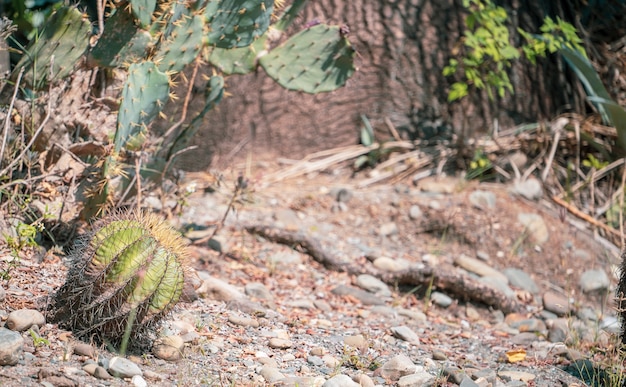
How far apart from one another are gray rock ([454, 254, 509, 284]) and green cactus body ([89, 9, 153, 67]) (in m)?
2.26

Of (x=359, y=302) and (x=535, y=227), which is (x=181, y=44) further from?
(x=535, y=227)

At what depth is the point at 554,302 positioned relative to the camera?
4.56 metres

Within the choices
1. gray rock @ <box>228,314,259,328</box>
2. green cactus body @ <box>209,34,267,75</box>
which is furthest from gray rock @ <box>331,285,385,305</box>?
green cactus body @ <box>209,34,267,75</box>

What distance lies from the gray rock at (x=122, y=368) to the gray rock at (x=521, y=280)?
267 centimetres

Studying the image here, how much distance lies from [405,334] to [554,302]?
1.31 meters

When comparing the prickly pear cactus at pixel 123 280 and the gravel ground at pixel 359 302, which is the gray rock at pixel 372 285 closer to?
the gravel ground at pixel 359 302

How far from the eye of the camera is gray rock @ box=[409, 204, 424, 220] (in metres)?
5.03

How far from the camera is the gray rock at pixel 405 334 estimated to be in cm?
365

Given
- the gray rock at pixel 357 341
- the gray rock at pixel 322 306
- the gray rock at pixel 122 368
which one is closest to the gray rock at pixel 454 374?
the gray rock at pixel 357 341

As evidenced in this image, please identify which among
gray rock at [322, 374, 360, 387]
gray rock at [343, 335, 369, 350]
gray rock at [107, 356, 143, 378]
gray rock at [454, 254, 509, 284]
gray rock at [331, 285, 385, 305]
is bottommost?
gray rock at [454, 254, 509, 284]

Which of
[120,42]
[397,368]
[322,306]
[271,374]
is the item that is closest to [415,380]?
[397,368]

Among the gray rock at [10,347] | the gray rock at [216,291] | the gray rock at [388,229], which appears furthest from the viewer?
the gray rock at [388,229]

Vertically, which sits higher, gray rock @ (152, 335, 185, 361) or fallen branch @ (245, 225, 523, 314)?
gray rock @ (152, 335, 185, 361)

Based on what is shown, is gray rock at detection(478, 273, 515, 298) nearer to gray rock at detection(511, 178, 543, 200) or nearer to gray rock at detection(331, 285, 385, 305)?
gray rock at detection(331, 285, 385, 305)
